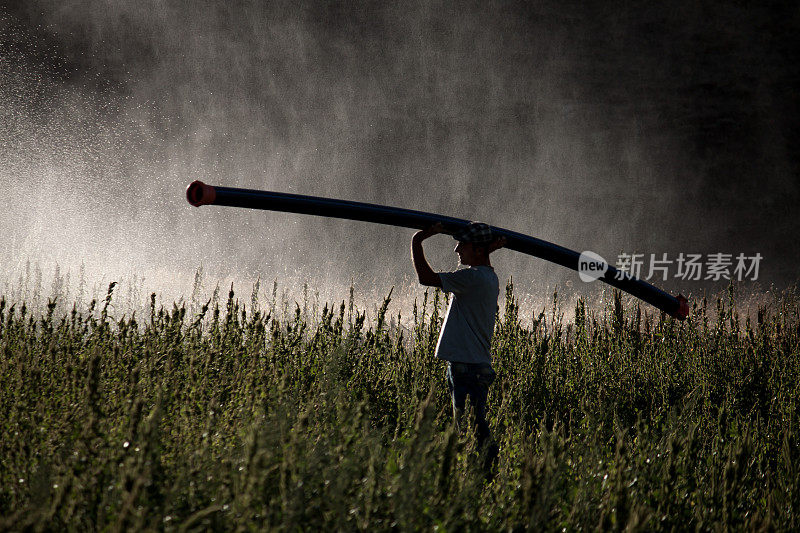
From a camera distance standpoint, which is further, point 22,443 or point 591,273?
point 591,273

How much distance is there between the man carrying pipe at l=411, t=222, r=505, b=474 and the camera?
14.1 ft

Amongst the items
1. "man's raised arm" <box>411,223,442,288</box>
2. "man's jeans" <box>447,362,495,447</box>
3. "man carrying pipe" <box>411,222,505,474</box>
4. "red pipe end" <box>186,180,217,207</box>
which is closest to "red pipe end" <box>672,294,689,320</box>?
"man carrying pipe" <box>411,222,505,474</box>

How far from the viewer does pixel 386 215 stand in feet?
15.5

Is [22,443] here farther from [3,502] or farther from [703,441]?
[703,441]

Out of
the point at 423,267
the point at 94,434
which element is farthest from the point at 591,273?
Result: the point at 94,434

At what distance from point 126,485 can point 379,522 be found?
80cm

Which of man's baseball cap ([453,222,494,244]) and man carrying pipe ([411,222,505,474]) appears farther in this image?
man's baseball cap ([453,222,494,244])

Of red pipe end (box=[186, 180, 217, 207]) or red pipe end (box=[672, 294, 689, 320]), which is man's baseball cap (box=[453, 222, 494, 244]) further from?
red pipe end (box=[672, 294, 689, 320])

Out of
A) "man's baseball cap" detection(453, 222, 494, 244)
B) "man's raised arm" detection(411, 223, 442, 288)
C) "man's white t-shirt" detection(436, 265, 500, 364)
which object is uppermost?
"man's baseball cap" detection(453, 222, 494, 244)

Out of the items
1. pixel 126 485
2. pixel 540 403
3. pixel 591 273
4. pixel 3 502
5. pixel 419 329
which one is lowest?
pixel 3 502

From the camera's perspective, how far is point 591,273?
18.7 ft

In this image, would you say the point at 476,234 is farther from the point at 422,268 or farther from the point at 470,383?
the point at 470,383

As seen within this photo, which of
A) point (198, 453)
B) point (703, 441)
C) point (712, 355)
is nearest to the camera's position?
point (198, 453)

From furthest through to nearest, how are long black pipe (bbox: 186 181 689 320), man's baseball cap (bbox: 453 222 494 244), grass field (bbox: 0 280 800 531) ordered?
man's baseball cap (bbox: 453 222 494 244) < long black pipe (bbox: 186 181 689 320) < grass field (bbox: 0 280 800 531)
